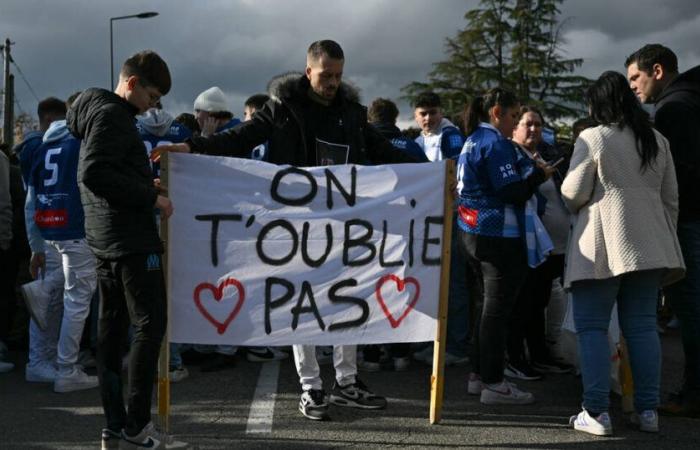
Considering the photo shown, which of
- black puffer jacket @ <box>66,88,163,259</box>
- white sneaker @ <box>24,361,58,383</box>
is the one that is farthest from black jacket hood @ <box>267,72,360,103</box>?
white sneaker @ <box>24,361,58,383</box>

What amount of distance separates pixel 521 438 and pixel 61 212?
3.34 meters

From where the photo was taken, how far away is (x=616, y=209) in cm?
443

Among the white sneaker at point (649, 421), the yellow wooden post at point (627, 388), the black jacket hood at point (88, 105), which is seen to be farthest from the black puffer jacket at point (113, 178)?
the yellow wooden post at point (627, 388)

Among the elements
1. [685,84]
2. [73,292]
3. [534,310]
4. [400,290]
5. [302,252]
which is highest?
[685,84]

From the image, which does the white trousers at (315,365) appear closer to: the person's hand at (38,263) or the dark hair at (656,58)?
the person's hand at (38,263)

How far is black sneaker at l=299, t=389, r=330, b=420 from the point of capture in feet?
15.6

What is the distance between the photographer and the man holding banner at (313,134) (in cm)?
478

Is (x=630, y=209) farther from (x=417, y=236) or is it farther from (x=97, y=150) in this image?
(x=97, y=150)

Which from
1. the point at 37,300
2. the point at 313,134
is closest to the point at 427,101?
the point at 313,134

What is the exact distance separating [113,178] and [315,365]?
5.91 ft

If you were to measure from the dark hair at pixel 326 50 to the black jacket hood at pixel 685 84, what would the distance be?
2008 mm

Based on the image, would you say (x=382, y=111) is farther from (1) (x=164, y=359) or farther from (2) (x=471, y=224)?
(1) (x=164, y=359)

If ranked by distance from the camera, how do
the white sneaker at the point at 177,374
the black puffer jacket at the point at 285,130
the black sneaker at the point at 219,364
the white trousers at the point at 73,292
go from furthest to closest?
1. the black sneaker at the point at 219,364
2. the white sneaker at the point at 177,374
3. the white trousers at the point at 73,292
4. the black puffer jacket at the point at 285,130

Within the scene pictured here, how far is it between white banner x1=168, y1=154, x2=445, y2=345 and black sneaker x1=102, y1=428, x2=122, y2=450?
0.71 metres
